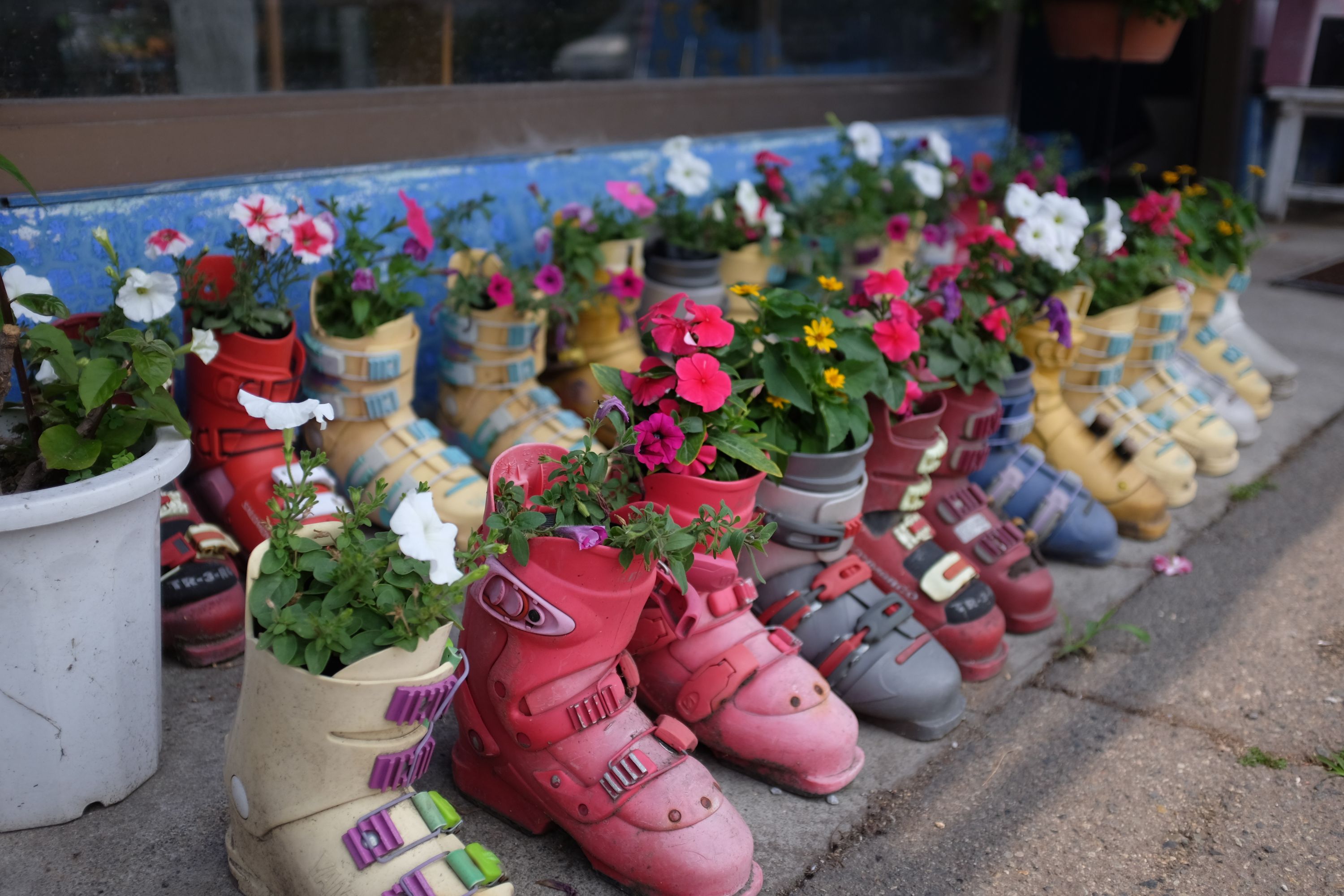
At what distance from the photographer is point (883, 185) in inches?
145

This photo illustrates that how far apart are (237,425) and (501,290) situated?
0.59m

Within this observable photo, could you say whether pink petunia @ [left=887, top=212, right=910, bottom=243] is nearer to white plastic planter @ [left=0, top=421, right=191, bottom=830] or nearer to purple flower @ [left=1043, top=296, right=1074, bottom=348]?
purple flower @ [left=1043, top=296, right=1074, bottom=348]

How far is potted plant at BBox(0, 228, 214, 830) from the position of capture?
Result: 142 centimetres

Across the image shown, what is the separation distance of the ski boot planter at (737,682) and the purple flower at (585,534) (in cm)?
24

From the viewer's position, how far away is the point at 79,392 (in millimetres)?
1496

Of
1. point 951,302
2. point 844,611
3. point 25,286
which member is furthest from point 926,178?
point 25,286

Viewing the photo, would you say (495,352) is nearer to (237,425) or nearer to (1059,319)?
(237,425)

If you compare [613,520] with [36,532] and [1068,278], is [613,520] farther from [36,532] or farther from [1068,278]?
[1068,278]

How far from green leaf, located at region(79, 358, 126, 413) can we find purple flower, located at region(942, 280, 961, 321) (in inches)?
60.5

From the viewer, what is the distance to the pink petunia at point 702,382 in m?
1.65

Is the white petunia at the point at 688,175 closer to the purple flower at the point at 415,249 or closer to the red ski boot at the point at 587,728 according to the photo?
the purple flower at the point at 415,249

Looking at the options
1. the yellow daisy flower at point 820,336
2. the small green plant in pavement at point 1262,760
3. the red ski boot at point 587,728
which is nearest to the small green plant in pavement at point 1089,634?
the small green plant in pavement at point 1262,760

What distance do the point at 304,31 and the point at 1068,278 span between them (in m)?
1.90

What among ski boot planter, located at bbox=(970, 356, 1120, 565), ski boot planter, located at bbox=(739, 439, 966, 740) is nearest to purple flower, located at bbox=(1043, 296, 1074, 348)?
ski boot planter, located at bbox=(970, 356, 1120, 565)
